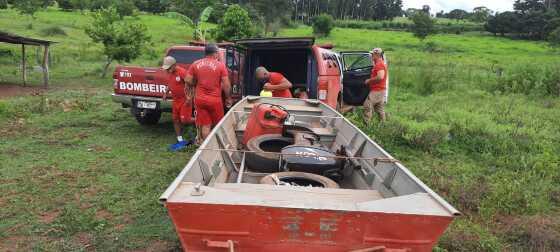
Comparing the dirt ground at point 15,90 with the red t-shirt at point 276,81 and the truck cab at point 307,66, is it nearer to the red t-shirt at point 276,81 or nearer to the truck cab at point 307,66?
the truck cab at point 307,66

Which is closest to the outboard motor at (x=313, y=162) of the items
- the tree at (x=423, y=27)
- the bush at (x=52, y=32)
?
the bush at (x=52, y=32)

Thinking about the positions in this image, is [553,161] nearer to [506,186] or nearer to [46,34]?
[506,186]

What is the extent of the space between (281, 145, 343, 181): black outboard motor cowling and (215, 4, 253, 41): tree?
18266 millimetres

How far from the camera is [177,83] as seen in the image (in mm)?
7508

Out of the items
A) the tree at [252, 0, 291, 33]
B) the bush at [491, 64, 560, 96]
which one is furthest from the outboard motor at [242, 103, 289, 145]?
the tree at [252, 0, 291, 33]

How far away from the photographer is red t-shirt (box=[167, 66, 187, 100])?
748 cm

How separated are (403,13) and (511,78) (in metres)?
85.3

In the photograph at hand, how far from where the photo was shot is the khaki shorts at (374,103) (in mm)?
9250

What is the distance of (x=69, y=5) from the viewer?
156 feet

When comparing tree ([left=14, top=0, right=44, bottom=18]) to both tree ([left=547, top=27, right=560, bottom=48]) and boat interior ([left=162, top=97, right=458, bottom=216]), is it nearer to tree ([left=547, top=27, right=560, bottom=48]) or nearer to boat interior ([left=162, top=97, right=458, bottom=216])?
boat interior ([left=162, top=97, right=458, bottom=216])

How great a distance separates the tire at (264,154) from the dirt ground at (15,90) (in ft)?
30.8

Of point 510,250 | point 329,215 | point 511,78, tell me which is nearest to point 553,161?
point 510,250

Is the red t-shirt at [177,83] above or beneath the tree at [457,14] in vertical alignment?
beneath

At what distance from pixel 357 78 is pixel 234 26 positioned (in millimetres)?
13354
